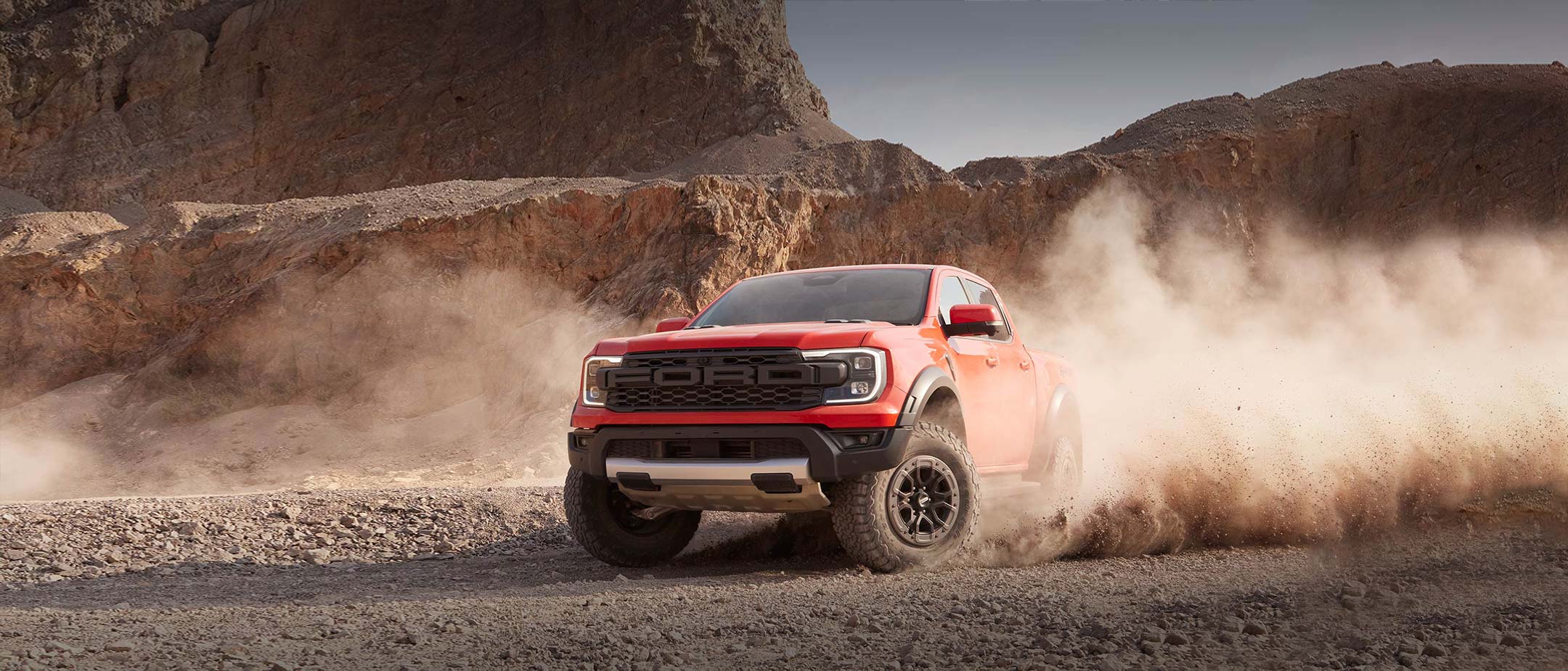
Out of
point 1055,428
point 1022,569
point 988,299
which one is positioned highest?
point 988,299

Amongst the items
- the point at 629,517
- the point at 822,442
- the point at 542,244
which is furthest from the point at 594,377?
the point at 542,244

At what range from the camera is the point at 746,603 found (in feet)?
17.4

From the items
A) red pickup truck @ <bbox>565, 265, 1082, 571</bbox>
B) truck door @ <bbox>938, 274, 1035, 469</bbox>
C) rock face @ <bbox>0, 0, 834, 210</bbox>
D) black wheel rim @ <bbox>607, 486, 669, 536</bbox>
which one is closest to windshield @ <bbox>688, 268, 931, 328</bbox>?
red pickup truck @ <bbox>565, 265, 1082, 571</bbox>

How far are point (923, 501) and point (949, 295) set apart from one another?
181 centimetres

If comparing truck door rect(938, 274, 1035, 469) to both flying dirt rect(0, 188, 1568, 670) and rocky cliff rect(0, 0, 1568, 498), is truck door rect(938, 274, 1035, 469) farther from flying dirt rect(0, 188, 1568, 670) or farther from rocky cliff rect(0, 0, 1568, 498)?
rocky cliff rect(0, 0, 1568, 498)

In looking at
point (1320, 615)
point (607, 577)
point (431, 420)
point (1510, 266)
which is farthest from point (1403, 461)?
point (1510, 266)

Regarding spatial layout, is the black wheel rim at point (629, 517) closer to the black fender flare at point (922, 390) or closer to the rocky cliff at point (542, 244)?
the black fender flare at point (922, 390)

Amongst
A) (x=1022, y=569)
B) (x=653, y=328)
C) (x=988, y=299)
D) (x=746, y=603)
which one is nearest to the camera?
(x=746, y=603)

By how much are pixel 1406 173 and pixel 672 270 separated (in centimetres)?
1941

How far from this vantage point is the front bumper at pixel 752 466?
→ 19.6ft

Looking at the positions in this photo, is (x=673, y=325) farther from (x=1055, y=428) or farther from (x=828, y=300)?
(x=1055, y=428)

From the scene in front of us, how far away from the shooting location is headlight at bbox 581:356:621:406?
6.68 metres

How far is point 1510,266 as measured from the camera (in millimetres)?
26812

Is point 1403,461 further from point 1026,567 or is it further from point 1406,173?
point 1406,173
